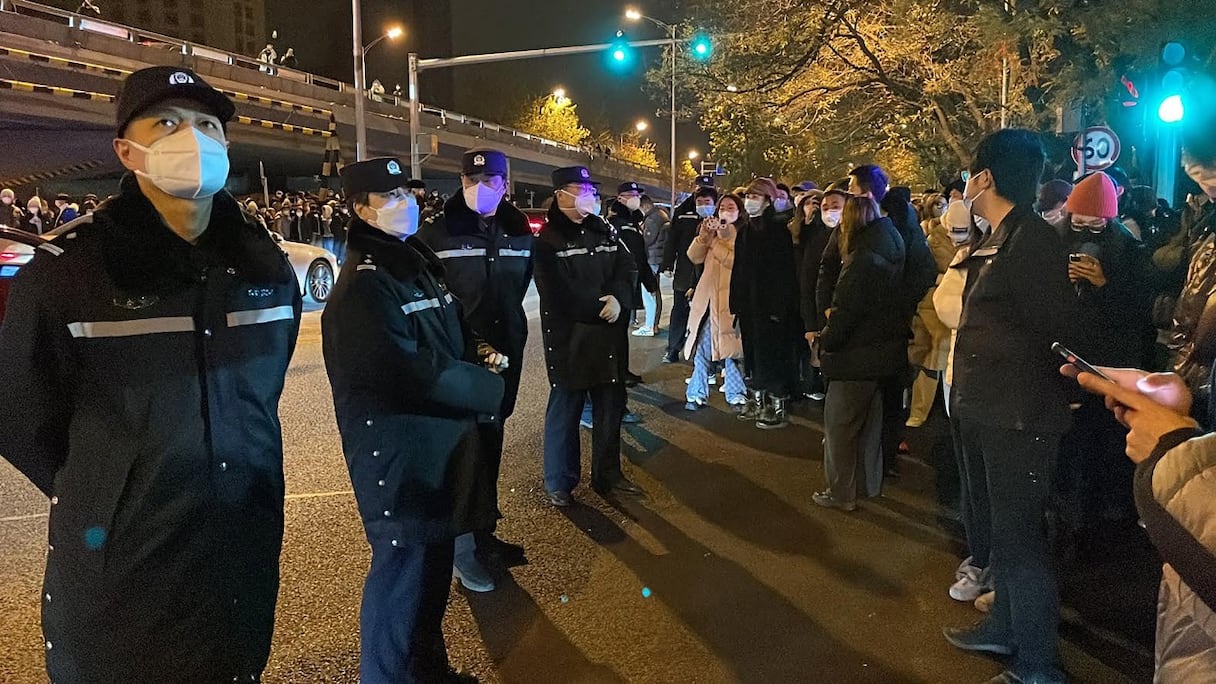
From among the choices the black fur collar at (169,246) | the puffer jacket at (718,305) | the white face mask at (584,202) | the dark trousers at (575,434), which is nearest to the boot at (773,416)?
the puffer jacket at (718,305)

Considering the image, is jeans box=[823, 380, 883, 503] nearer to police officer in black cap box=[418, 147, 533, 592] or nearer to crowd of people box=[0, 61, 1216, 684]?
crowd of people box=[0, 61, 1216, 684]

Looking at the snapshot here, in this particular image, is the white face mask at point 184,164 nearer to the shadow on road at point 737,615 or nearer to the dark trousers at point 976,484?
the shadow on road at point 737,615

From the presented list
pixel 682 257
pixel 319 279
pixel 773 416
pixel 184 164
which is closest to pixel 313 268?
pixel 319 279

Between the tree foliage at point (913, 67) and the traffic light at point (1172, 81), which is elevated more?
the tree foliage at point (913, 67)

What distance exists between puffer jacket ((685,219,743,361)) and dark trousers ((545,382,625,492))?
88.7 inches

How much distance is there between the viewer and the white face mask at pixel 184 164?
2.43 metres

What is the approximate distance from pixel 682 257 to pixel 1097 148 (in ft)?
15.3

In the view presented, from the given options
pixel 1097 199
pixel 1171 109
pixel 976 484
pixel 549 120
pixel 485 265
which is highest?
pixel 549 120

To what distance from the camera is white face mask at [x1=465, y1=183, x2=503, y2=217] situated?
5070 mm

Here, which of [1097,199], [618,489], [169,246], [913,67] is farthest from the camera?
[913,67]

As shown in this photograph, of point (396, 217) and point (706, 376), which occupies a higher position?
point (396, 217)

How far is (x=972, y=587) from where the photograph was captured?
14.7 ft

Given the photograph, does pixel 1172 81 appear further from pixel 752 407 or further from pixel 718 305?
pixel 752 407

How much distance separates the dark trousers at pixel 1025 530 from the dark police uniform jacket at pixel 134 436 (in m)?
2.76
